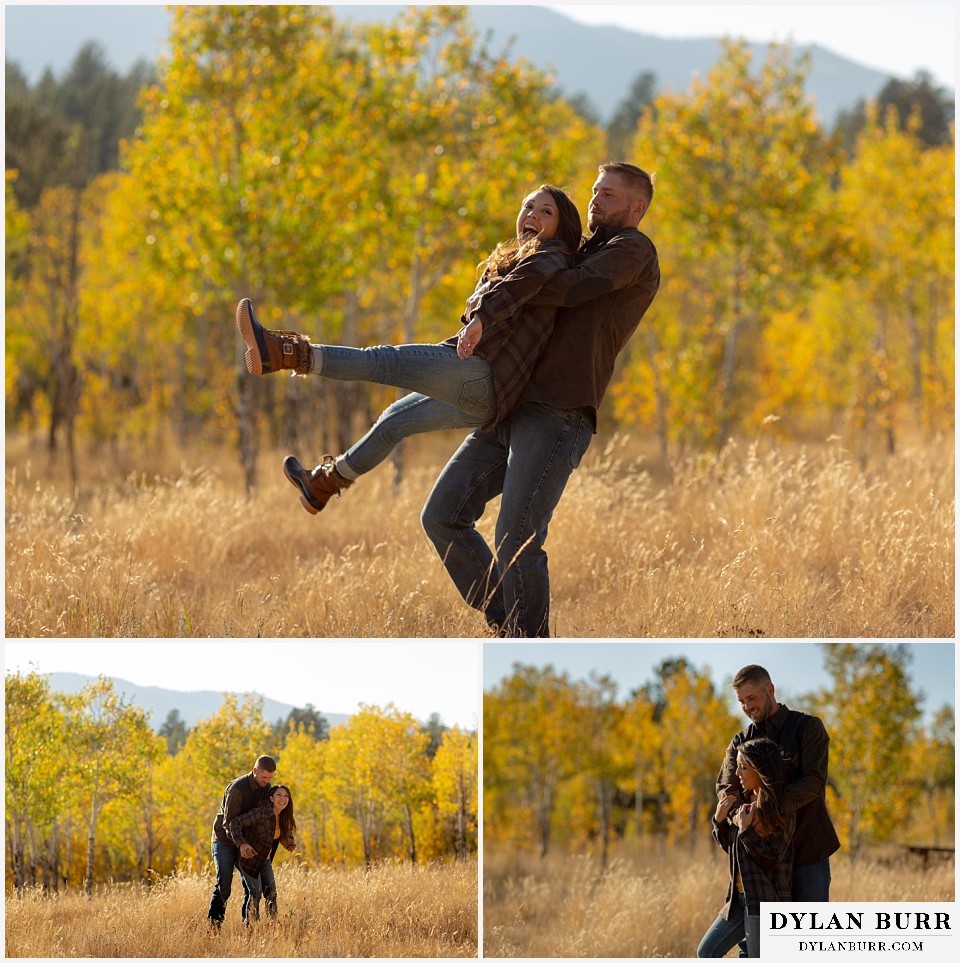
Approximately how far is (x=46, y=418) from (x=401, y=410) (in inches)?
856

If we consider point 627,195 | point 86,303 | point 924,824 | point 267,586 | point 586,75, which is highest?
point 586,75

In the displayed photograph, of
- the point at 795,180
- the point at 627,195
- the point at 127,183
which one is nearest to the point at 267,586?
the point at 627,195

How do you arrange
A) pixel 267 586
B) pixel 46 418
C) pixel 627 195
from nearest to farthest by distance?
pixel 627 195 < pixel 267 586 < pixel 46 418

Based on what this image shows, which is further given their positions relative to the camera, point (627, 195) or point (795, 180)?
point (795, 180)

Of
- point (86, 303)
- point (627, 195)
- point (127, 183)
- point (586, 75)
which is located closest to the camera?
point (627, 195)

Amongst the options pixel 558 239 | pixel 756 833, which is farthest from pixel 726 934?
pixel 558 239

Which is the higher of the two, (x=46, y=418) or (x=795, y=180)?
(x=795, y=180)

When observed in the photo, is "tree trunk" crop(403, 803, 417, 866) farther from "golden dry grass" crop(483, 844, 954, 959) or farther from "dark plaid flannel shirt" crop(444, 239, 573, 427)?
"dark plaid flannel shirt" crop(444, 239, 573, 427)

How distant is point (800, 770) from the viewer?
14.5 ft

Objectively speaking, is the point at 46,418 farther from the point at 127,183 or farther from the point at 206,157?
the point at 206,157

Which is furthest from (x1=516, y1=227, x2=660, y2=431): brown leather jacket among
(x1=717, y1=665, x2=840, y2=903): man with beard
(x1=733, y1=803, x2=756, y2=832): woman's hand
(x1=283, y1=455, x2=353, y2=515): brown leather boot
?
(x1=733, y1=803, x2=756, y2=832): woman's hand

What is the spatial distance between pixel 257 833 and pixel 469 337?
2409 millimetres

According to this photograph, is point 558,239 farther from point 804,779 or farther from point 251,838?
point 251,838

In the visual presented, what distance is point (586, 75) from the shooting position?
197000mm
